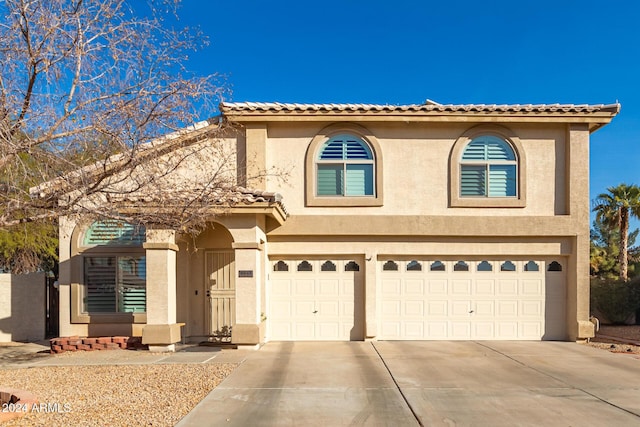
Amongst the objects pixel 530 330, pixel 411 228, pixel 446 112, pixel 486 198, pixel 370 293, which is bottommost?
pixel 530 330

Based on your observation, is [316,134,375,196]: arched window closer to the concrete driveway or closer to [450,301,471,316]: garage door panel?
[450,301,471,316]: garage door panel

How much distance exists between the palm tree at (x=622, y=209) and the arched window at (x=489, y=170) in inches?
546

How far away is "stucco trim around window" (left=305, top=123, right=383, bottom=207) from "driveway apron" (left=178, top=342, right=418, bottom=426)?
3.92 m

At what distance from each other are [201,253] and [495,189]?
7787mm

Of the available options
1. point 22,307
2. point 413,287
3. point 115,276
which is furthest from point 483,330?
point 22,307

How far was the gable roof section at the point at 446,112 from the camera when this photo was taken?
1243 cm

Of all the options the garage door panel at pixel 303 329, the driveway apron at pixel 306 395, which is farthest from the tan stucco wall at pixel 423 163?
the driveway apron at pixel 306 395

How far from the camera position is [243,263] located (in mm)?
11000

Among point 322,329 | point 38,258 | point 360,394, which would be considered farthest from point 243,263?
point 38,258

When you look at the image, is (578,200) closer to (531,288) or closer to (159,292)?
(531,288)

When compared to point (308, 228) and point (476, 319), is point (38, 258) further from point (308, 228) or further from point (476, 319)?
point (476, 319)

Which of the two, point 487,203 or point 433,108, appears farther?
point 487,203

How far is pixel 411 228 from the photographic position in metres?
12.6

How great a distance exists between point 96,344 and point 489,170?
10474mm
